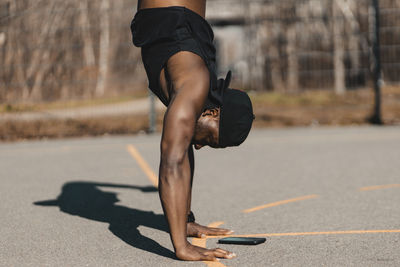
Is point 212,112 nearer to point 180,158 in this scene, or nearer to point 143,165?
point 180,158

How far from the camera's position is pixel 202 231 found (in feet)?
17.1

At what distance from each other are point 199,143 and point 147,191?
2.88m

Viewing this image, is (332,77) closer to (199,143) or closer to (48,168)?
(48,168)

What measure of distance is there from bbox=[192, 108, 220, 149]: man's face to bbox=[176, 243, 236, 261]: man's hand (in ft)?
2.28

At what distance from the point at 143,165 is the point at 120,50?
16.8 feet

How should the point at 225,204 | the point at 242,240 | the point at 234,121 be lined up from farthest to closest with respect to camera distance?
the point at 225,204 < the point at 242,240 < the point at 234,121

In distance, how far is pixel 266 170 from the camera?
8.72 metres

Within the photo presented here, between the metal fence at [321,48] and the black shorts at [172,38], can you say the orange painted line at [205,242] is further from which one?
the metal fence at [321,48]

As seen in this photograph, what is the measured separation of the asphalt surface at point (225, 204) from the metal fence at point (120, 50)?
8.00ft

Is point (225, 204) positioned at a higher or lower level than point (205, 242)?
lower

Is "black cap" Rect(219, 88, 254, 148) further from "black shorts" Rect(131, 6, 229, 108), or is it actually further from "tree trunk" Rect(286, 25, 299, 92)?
"tree trunk" Rect(286, 25, 299, 92)

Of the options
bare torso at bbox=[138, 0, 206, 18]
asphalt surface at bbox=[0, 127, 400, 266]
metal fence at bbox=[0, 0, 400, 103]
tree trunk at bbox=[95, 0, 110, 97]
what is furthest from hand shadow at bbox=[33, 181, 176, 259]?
metal fence at bbox=[0, 0, 400, 103]

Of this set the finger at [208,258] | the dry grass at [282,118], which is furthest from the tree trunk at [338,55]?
the finger at [208,258]

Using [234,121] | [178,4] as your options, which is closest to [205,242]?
[234,121]
